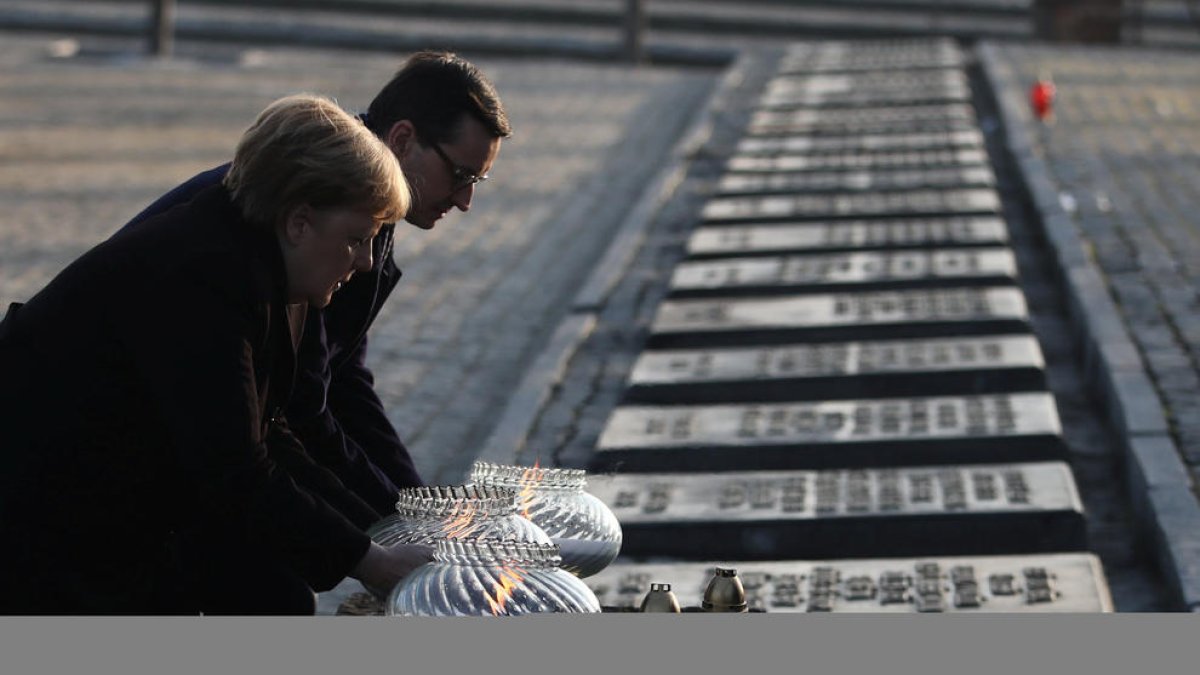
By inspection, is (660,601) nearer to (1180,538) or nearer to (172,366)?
(172,366)

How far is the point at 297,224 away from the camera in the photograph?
10.9ft

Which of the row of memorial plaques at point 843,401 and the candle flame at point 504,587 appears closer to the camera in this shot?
the candle flame at point 504,587

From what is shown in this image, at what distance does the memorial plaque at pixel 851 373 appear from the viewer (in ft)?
26.5

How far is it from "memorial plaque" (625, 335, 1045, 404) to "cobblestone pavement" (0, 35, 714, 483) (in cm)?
75

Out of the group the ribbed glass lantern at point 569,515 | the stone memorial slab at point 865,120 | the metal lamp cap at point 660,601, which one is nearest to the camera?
the metal lamp cap at point 660,601

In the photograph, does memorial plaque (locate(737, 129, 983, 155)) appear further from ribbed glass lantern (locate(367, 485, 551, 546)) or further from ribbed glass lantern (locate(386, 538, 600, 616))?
ribbed glass lantern (locate(386, 538, 600, 616))

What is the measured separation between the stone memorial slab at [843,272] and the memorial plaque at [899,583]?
11.5ft

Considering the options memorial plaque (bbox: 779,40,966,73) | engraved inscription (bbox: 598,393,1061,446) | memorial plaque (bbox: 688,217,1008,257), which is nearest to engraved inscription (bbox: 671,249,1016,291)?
memorial plaque (bbox: 688,217,1008,257)

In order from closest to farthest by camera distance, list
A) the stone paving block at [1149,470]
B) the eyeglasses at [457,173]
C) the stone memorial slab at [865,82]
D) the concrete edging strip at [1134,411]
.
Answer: the eyeglasses at [457,173], the concrete edging strip at [1134,411], the stone paving block at [1149,470], the stone memorial slab at [865,82]

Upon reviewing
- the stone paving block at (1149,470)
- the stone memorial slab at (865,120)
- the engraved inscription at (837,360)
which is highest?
the stone paving block at (1149,470)

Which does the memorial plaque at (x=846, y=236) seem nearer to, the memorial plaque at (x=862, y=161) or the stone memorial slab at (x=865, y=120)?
the memorial plaque at (x=862, y=161)

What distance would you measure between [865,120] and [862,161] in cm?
193

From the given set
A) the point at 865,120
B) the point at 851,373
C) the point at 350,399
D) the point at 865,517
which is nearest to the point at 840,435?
the point at 851,373

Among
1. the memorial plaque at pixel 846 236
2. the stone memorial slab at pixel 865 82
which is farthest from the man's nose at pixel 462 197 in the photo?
the stone memorial slab at pixel 865 82
